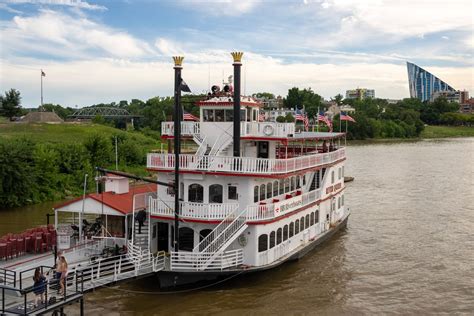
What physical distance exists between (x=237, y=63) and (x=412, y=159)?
6232cm

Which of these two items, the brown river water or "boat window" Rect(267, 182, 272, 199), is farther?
"boat window" Rect(267, 182, 272, 199)

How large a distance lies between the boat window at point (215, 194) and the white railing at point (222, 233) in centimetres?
120

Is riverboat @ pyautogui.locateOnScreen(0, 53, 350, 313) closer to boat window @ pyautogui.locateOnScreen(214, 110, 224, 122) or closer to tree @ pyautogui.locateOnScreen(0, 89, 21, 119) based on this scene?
boat window @ pyautogui.locateOnScreen(214, 110, 224, 122)

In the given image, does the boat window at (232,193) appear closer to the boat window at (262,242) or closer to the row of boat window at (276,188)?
the row of boat window at (276,188)

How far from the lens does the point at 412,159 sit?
7906 centimetres

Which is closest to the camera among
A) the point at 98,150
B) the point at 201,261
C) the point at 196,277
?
the point at 201,261

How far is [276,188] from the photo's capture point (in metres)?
24.1

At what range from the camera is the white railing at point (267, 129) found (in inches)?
887

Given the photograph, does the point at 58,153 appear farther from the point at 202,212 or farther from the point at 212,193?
the point at 202,212

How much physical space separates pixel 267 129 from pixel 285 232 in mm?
4518

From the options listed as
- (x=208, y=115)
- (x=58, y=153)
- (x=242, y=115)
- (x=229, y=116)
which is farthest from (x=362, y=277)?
(x=58, y=153)

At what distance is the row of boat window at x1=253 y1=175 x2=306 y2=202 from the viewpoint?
22.3 metres

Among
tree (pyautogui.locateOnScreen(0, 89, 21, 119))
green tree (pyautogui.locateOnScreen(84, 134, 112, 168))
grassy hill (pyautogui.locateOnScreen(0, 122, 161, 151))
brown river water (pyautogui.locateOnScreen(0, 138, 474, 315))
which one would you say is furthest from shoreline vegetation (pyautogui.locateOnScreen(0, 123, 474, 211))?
tree (pyautogui.locateOnScreen(0, 89, 21, 119))

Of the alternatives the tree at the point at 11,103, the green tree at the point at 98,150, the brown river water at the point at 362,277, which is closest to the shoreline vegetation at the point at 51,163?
the green tree at the point at 98,150
